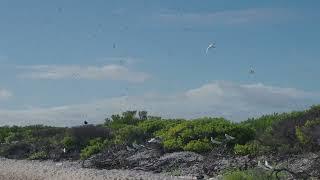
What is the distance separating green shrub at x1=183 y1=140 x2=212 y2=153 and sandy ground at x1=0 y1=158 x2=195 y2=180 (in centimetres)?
229

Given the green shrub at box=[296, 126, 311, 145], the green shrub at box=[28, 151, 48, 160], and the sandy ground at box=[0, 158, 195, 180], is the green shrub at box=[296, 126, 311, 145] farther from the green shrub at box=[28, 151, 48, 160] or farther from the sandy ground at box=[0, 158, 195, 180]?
the green shrub at box=[28, 151, 48, 160]

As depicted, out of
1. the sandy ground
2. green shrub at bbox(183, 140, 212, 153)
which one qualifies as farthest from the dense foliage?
the sandy ground

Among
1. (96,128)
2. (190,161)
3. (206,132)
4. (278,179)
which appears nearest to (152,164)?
(190,161)

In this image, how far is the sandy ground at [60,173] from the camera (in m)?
16.6

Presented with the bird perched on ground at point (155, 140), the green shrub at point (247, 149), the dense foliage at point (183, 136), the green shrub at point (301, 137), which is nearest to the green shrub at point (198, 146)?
the dense foliage at point (183, 136)

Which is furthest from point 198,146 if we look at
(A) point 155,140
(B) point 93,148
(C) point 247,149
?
(B) point 93,148

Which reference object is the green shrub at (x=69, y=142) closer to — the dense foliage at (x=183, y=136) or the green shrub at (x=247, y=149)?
the dense foliage at (x=183, y=136)

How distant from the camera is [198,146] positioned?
19.6m

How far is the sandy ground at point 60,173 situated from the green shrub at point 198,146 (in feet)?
7.50

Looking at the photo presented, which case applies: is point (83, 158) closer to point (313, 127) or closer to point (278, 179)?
point (313, 127)

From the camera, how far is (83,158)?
2261 centimetres

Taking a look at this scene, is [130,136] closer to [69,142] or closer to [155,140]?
[155,140]

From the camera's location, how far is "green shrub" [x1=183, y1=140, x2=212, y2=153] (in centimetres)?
1956

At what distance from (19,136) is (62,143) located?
6.15 metres
